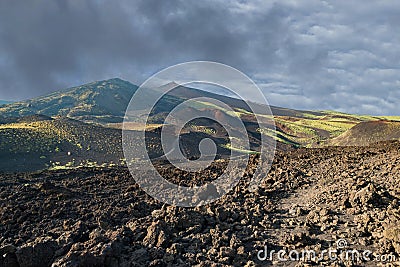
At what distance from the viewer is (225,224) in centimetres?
775

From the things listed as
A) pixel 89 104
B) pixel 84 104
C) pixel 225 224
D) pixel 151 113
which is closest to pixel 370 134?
pixel 225 224

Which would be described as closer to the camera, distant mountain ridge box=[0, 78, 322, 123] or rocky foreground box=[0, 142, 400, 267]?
rocky foreground box=[0, 142, 400, 267]

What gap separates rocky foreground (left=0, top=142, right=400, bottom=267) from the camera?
6359mm

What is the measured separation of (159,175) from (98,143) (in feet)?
88.0

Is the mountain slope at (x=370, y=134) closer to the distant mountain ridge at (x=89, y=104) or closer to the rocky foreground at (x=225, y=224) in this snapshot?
the rocky foreground at (x=225, y=224)

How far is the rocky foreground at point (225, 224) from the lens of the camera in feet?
20.9

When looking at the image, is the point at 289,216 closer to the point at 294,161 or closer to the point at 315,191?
the point at 315,191

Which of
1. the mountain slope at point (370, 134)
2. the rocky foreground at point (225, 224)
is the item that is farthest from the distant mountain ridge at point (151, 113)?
the rocky foreground at point (225, 224)

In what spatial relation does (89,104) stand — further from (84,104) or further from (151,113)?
(151,113)

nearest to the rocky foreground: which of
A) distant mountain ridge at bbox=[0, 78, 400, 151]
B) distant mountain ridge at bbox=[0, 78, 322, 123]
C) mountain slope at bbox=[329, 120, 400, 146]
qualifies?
mountain slope at bbox=[329, 120, 400, 146]

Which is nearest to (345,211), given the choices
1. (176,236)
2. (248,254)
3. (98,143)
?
(248,254)

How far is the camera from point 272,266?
20.8ft

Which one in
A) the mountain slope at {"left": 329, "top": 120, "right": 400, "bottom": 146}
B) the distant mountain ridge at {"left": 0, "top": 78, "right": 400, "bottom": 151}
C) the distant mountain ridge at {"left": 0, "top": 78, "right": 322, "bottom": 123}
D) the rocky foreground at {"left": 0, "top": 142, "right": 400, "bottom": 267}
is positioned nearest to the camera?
the rocky foreground at {"left": 0, "top": 142, "right": 400, "bottom": 267}

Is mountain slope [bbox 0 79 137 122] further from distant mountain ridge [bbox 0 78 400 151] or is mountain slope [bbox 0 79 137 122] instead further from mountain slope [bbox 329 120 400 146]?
mountain slope [bbox 329 120 400 146]
